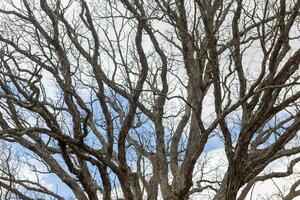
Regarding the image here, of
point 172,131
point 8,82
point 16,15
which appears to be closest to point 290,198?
point 172,131

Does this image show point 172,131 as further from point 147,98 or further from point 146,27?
point 146,27

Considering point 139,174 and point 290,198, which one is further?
point 290,198

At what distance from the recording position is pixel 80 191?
5.48 m

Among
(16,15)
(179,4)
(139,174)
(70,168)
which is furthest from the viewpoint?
(16,15)

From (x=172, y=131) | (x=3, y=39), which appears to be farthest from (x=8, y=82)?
(x=172, y=131)

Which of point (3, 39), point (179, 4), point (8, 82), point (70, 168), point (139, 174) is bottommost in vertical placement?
point (70, 168)

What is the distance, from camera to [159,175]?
6.51 metres

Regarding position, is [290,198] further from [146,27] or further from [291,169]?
[146,27]

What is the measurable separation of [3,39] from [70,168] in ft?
9.01

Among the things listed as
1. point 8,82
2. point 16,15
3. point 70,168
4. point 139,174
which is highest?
point 16,15

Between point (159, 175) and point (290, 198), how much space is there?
254cm

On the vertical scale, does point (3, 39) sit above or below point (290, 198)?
above

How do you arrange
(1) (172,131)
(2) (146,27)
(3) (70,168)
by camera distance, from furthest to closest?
(1) (172,131), (2) (146,27), (3) (70,168)

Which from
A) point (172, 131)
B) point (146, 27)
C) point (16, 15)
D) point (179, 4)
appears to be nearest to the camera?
point (179, 4)
